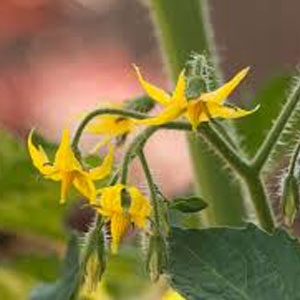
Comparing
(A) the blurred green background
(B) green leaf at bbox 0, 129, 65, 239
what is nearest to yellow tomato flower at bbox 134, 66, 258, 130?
(B) green leaf at bbox 0, 129, 65, 239

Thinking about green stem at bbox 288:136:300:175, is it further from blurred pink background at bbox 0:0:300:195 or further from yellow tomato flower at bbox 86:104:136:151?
blurred pink background at bbox 0:0:300:195

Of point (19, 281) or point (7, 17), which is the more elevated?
point (7, 17)

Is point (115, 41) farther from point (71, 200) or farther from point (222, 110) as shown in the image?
point (222, 110)

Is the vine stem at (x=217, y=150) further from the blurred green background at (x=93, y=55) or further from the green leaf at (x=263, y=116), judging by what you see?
the blurred green background at (x=93, y=55)

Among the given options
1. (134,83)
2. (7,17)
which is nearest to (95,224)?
(134,83)

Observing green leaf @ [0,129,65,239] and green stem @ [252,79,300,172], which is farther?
green leaf @ [0,129,65,239]

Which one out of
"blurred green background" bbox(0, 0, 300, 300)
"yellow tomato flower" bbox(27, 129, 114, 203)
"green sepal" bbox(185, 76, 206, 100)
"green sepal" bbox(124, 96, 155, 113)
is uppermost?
"green sepal" bbox(185, 76, 206, 100)

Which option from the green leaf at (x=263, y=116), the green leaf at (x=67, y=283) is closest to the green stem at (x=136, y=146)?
the green leaf at (x=67, y=283)
